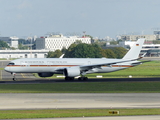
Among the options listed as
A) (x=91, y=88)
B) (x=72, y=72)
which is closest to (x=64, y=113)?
(x=91, y=88)

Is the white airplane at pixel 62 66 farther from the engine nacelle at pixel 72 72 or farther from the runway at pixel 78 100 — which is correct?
the runway at pixel 78 100

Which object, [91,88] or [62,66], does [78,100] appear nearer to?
[91,88]

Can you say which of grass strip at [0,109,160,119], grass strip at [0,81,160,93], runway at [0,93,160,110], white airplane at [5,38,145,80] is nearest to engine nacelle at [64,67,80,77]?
white airplane at [5,38,145,80]

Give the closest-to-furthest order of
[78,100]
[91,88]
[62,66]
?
[78,100]
[91,88]
[62,66]

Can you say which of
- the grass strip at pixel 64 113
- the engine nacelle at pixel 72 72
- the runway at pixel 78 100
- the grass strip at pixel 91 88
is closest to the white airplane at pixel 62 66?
the engine nacelle at pixel 72 72

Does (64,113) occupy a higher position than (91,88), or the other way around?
(64,113)

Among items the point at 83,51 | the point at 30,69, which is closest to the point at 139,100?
the point at 30,69

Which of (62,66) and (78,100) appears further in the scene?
(62,66)

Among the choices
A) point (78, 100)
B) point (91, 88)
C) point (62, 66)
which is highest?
point (62, 66)

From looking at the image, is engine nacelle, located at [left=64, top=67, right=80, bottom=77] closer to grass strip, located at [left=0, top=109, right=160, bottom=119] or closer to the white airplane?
the white airplane

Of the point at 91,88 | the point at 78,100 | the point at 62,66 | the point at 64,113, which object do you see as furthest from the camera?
the point at 62,66

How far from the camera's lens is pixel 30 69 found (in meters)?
64.9

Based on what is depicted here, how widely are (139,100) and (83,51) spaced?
110856 mm

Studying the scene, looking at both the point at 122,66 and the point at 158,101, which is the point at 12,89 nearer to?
the point at 158,101
